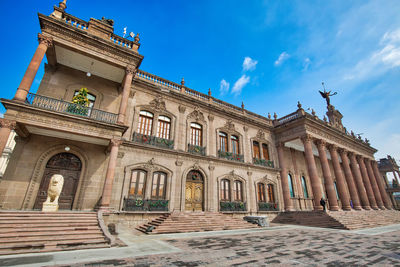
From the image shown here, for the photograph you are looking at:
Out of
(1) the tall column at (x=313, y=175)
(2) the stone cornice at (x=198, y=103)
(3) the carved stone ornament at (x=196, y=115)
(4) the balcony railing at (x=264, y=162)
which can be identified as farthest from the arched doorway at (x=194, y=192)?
(1) the tall column at (x=313, y=175)

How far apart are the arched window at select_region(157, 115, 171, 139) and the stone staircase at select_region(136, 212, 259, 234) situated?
5.59 meters

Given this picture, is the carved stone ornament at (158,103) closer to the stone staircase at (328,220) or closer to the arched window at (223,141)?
the arched window at (223,141)

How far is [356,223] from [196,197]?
457 inches

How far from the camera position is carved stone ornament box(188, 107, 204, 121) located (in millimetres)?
16119

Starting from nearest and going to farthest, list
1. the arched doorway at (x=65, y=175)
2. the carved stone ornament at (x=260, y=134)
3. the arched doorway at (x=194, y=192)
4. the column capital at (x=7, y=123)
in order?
the column capital at (x=7, y=123) → the arched doorway at (x=65, y=175) → the arched doorway at (x=194, y=192) → the carved stone ornament at (x=260, y=134)

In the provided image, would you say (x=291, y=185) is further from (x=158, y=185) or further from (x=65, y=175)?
(x=65, y=175)

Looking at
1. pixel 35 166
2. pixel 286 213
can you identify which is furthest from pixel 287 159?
pixel 35 166

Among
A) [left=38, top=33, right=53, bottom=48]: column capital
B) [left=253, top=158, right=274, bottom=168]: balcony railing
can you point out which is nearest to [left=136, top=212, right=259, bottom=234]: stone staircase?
[left=253, top=158, right=274, bottom=168]: balcony railing

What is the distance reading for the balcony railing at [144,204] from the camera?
1137cm

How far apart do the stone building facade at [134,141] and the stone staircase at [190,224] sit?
1.11 metres

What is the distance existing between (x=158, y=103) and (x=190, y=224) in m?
8.84

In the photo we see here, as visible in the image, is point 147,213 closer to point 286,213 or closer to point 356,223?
point 286,213

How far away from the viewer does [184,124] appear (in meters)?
15.4

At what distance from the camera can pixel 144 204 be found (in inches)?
468
